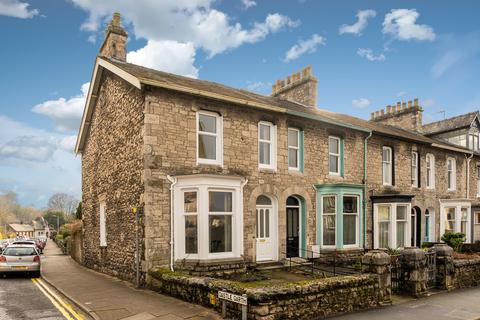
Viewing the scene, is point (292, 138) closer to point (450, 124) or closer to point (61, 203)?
point (450, 124)

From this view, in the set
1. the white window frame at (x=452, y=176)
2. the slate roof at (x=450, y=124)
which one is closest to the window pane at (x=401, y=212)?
the white window frame at (x=452, y=176)

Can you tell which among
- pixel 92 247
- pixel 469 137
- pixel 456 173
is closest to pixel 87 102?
pixel 92 247

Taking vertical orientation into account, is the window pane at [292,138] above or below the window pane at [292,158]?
above

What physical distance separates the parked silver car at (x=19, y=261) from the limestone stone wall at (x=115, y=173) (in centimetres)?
272

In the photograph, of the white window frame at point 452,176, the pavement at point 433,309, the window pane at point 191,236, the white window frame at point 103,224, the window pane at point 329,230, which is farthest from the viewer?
the white window frame at point 452,176

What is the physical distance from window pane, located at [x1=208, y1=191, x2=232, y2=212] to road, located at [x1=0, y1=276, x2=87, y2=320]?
5.15 m

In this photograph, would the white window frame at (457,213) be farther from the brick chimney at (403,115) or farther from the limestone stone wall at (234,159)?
the limestone stone wall at (234,159)

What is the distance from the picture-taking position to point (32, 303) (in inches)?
419

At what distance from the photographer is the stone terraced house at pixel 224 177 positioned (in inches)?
489

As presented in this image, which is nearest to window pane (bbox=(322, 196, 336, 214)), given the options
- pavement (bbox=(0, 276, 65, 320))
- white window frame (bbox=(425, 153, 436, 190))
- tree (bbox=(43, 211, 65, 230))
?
white window frame (bbox=(425, 153, 436, 190))

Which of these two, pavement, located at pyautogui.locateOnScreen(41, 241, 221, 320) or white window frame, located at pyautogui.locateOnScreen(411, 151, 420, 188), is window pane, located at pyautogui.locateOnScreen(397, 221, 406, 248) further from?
pavement, located at pyautogui.locateOnScreen(41, 241, 221, 320)

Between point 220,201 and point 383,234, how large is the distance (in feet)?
31.7

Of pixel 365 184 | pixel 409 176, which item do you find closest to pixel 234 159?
pixel 365 184

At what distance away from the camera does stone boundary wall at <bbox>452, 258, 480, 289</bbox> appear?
530 inches
